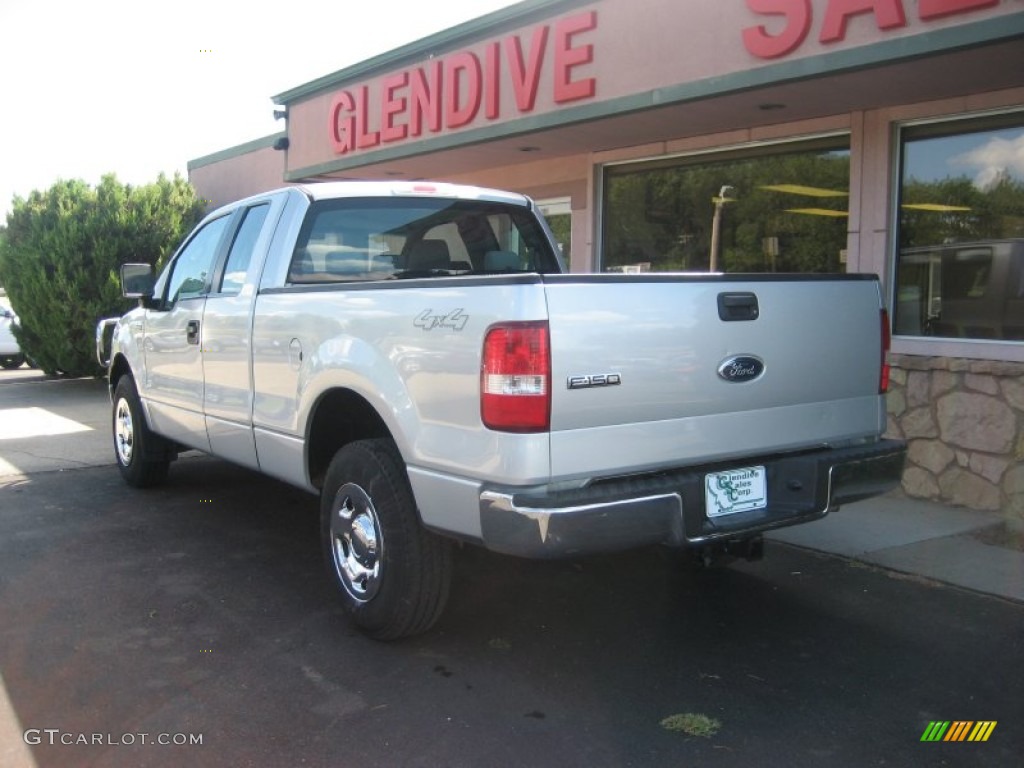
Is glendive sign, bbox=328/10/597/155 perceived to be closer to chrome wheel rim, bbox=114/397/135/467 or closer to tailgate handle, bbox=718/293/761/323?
chrome wheel rim, bbox=114/397/135/467

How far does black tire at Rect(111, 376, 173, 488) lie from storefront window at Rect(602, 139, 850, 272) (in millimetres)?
4804

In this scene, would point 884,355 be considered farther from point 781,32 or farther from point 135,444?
point 135,444

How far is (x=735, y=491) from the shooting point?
12.3 ft

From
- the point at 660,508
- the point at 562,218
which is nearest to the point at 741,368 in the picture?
the point at 660,508

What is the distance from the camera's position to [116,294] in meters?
13.4

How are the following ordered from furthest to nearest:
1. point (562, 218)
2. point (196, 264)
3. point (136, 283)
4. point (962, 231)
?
1. point (562, 218)
2. point (136, 283)
3. point (962, 231)
4. point (196, 264)

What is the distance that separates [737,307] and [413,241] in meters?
2.17

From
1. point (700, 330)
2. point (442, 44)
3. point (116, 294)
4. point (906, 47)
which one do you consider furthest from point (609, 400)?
point (116, 294)

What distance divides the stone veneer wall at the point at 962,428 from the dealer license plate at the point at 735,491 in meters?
2.84

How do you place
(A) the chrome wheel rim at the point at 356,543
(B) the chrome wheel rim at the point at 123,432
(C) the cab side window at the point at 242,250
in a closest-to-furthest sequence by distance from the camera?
(A) the chrome wheel rim at the point at 356,543 < (C) the cab side window at the point at 242,250 < (B) the chrome wheel rim at the point at 123,432

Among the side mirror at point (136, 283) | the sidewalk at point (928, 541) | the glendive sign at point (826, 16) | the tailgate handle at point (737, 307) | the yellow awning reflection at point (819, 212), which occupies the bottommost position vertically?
the sidewalk at point (928, 541)

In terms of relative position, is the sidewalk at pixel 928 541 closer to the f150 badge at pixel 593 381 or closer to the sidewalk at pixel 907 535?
the sidewalk at pixel 907 535

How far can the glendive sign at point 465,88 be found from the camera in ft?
25.5

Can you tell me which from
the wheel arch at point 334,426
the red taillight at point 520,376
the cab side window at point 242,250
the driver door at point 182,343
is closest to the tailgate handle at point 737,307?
the red taillight at point 520,376
